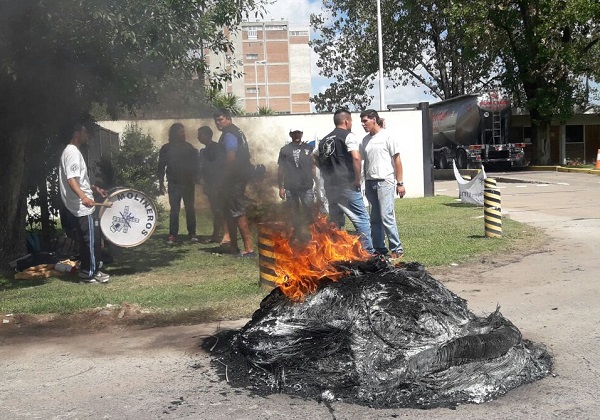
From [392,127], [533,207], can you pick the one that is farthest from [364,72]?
[533,207]

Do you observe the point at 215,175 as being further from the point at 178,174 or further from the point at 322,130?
the point at 322,130

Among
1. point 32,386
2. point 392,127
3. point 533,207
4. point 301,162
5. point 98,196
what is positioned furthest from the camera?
point 392,127

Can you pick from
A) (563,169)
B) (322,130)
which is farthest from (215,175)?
(563,169)

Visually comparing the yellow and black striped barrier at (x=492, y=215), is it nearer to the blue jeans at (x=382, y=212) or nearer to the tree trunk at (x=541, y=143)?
the blue jeans at (x=382, y=212)

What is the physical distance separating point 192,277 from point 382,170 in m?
2.70

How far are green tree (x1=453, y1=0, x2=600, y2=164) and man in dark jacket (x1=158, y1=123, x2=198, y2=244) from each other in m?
19.9

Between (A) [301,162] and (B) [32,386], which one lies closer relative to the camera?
(B) [32,386]

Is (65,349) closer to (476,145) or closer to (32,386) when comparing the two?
(32,386)

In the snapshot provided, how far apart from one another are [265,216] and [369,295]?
296 cm

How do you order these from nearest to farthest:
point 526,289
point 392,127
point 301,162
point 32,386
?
point 32,386, point 526,289, point 301,162, point 392,127

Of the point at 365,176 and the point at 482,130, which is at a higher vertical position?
the point at 482,130

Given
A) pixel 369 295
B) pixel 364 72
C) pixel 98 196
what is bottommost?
pixel 369 295

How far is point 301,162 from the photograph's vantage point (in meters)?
9.61

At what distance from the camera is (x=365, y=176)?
798 cm
